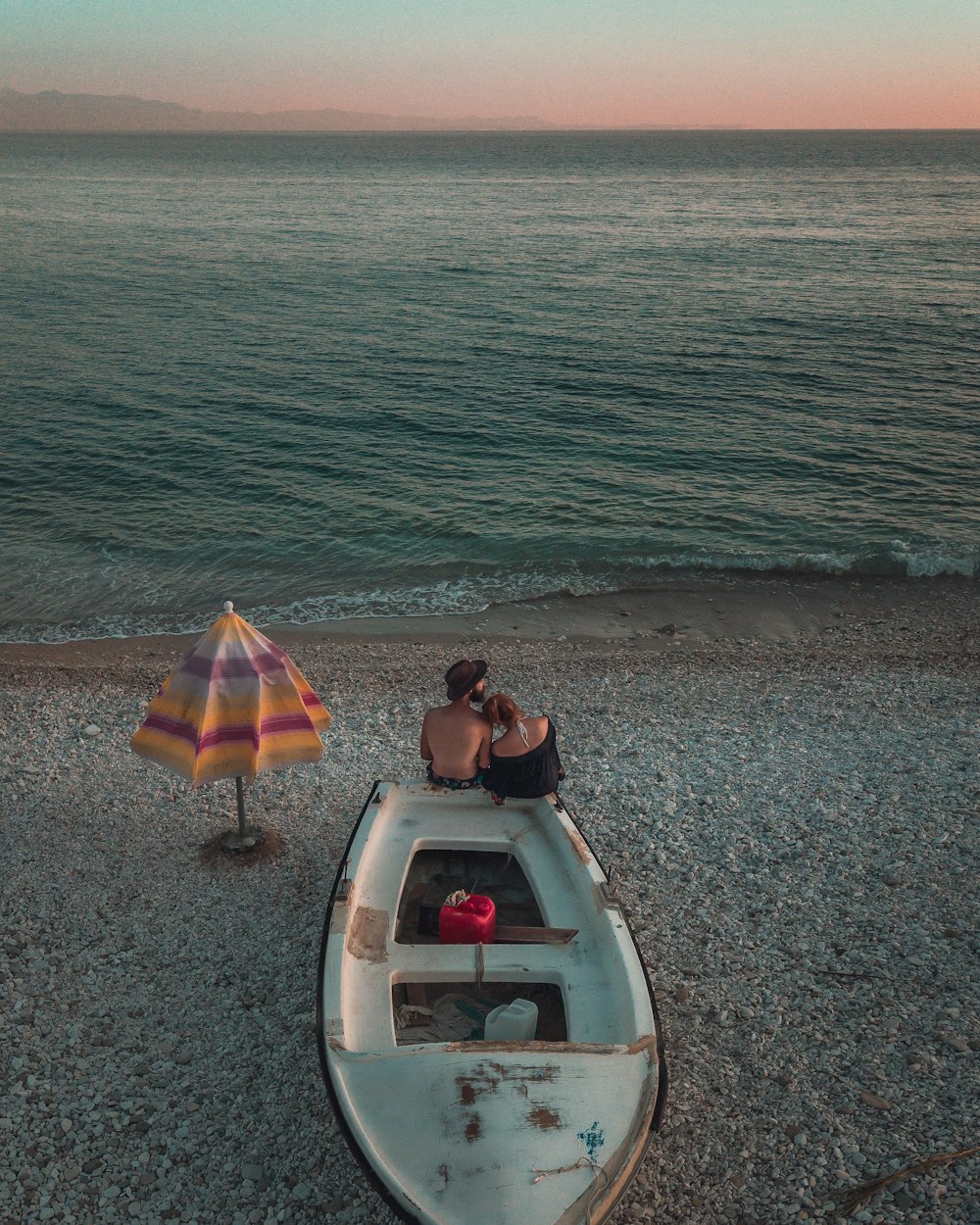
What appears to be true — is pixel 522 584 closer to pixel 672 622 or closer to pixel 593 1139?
pixel 672 622

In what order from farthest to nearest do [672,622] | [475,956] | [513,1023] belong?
[672,622], [475,956], [513,1023]

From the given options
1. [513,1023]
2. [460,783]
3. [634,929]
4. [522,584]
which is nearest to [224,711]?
[460,783]

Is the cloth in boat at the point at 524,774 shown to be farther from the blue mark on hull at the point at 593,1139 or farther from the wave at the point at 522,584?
the wave at the point at 522,584

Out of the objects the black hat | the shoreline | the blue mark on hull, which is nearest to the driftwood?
the blue mark on hull

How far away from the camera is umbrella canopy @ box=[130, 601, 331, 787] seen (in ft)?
28.0

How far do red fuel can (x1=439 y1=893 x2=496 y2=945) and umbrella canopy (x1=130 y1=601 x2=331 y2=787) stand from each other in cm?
229

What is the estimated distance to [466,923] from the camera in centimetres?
760

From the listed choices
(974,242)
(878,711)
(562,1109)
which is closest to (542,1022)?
(562,1109)

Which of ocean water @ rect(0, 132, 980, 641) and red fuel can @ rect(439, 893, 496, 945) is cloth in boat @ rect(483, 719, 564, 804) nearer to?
red fuel can @ rect(439, 893, 496, 945)

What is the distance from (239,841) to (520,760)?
125 inches

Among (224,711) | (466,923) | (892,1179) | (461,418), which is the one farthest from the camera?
(461,418)

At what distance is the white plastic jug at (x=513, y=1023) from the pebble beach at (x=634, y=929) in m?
1.07

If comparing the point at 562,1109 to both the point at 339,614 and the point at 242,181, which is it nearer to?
the point at 339,614

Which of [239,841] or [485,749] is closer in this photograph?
[485,749]
